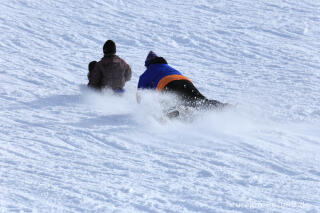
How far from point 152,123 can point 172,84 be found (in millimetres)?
455

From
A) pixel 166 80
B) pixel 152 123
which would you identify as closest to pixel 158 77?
pixel 166 80

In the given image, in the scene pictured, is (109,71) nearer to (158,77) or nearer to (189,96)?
(158,77)

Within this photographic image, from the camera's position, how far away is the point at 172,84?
4543 millimetres

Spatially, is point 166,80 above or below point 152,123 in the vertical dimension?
above

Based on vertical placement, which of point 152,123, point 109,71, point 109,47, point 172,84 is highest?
point 109,47

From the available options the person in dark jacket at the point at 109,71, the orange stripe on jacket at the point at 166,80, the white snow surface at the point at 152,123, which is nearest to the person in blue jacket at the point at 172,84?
the orange stripe on jacket at the point at 166,80

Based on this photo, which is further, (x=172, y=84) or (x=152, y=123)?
(x=172, y=84)

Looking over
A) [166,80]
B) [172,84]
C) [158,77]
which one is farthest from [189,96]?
[158,77]

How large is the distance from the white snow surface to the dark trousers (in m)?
0.13

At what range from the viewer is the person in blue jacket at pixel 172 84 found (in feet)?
14.6

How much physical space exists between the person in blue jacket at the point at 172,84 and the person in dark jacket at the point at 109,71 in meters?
0.42

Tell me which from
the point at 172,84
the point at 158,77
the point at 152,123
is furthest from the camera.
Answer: the point at 158,77

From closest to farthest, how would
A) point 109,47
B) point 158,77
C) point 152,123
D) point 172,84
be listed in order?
point 152,123
point 172,84
point 158,77
point 109,47

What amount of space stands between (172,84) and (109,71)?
95 cm
